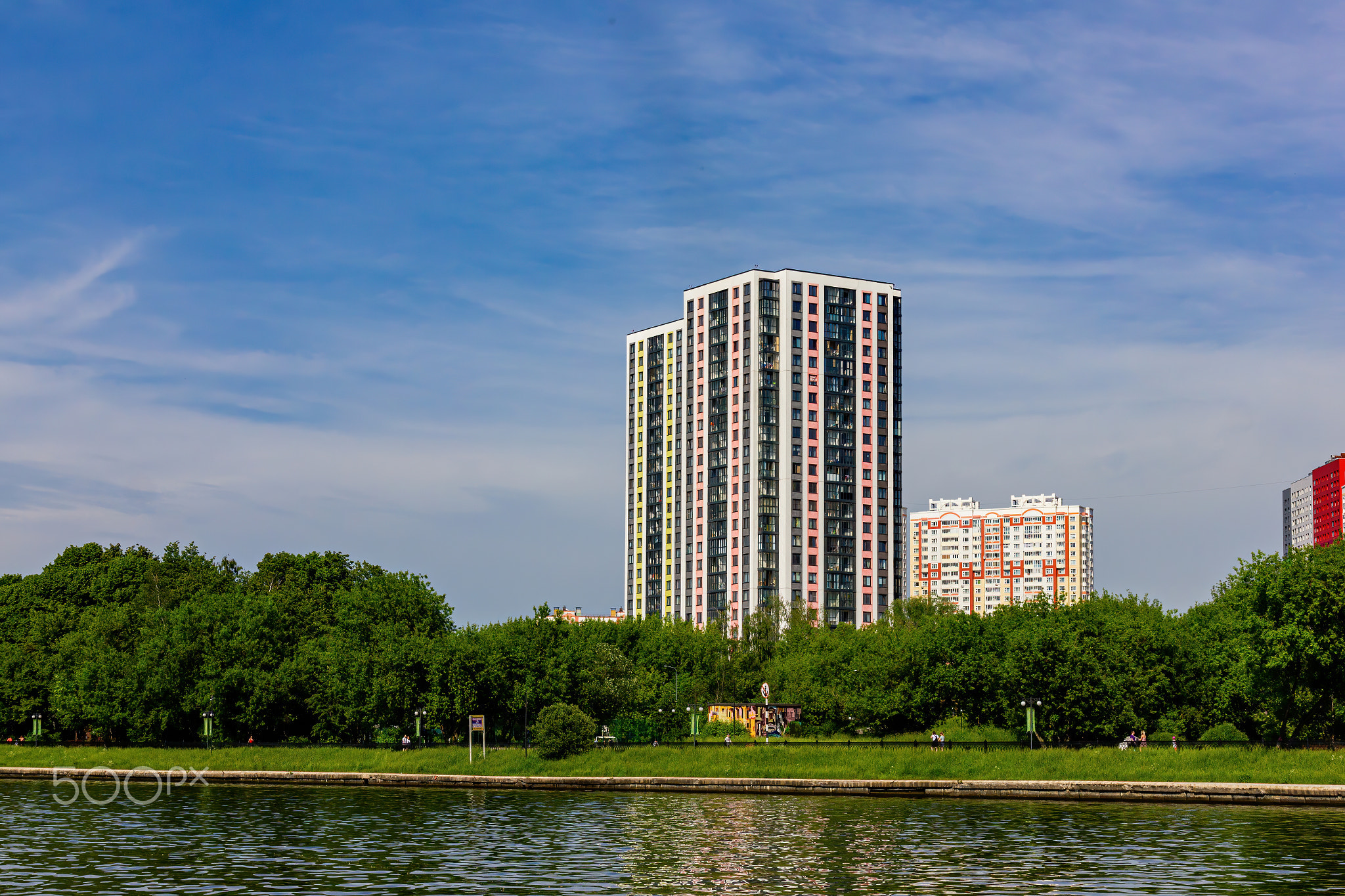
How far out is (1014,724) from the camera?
88.3 m

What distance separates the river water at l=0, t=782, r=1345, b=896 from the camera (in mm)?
41562

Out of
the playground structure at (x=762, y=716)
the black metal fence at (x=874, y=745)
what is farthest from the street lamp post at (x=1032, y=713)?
the playground structure at (x=762, y=716)

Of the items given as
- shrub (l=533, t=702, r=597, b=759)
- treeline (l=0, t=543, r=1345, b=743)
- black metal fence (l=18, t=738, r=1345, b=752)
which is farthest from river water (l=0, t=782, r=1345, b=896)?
treeline (l=0, t=543, r=1345, b=743)

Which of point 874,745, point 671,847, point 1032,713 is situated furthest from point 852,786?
point 671,847

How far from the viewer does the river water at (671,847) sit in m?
41.6

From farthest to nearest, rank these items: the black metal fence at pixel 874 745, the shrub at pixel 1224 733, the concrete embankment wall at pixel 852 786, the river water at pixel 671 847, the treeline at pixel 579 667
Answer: the shrub at pixel 1224 733
the treeline at pixel 579 667
the black metal fence at pixel 874 745
the concrete embankment wall at pixel 852 786
the river water at pixel 671 847

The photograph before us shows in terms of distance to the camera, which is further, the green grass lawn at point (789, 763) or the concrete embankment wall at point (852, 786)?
the green grass lawn at point (789, 763)

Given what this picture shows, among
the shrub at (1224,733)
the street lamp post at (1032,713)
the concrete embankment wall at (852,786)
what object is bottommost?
the concrete embankment wall at (852,786)

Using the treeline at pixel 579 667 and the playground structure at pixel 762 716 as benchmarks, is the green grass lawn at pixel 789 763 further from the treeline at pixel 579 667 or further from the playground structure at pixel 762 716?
the playground structure at pixel 762 716

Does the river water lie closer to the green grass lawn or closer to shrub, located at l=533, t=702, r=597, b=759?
the green grass lawn

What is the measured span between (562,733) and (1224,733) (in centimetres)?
4467

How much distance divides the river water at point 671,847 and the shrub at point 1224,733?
2681 centimetres

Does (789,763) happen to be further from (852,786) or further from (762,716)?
(762,716)

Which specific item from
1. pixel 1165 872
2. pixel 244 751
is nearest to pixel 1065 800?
pixel 1165 872
